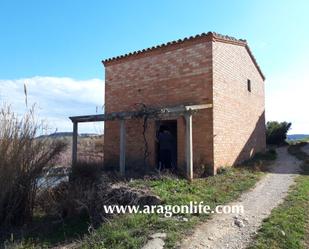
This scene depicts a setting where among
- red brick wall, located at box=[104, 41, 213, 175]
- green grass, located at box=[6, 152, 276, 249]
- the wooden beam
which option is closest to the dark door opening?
red brick wall, located at box=[104, 41, 213, 175]

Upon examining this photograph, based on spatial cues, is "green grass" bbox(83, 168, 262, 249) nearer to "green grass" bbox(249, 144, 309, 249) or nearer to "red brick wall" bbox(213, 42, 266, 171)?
"red brick wall" bbox(213, 42, 266, 171)

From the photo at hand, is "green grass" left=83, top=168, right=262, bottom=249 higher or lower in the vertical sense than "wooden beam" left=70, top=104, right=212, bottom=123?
lower

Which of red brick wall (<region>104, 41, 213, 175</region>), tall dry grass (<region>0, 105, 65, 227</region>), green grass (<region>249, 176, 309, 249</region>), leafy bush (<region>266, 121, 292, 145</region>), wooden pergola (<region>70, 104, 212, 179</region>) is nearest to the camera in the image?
green grass (<region>249, 176, 309, 249</region>)

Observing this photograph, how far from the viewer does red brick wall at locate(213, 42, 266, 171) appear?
36.1ft

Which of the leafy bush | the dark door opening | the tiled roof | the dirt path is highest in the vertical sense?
the tiled roof

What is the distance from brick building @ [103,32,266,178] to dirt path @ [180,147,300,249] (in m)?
1.96

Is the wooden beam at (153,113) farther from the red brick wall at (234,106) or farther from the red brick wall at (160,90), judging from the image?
the red brick wall at (234,106)

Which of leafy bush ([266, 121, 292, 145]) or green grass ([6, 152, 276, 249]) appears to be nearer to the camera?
green grass ([6, 152, 276, 249])

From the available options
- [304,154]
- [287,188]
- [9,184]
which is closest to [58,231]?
[9,184]

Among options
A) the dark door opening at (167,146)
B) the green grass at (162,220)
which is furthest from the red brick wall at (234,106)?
the dark door opening at (167,146)

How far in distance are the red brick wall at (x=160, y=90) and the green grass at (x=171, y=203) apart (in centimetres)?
142

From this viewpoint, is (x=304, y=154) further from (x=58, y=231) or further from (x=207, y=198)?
(x=58, y=231)

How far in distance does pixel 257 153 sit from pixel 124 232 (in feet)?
36.5

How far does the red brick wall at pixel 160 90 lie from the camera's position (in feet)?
35.3
